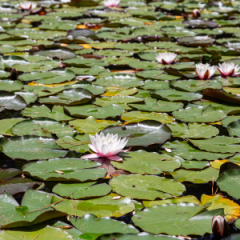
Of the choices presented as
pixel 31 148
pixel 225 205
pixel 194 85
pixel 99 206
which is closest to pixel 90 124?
pixel 31 148

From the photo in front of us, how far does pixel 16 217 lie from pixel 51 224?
161 millimetres

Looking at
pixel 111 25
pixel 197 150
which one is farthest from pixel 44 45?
pixel 197 150

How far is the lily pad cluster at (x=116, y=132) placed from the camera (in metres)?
1.63

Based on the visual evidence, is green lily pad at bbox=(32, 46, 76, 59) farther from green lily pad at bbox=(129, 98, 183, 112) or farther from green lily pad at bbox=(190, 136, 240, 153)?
green lily pad at bbox=(190, 136, 240, 153)

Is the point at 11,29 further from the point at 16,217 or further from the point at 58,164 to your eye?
the point at 16,217

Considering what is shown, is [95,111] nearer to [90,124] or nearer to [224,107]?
[90,124]

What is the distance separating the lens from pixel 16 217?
159cm

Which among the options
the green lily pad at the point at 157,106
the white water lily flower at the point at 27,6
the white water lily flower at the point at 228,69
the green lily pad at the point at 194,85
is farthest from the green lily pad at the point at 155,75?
the white water lily flower at the point at 27,6

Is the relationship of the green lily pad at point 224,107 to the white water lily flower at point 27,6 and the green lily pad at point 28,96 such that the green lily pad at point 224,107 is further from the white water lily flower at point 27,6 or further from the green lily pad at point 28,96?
the white water lily flower at point 27,6

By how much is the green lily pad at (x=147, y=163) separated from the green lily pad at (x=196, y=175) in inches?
1.9

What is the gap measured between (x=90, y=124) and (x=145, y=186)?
0.87 metres

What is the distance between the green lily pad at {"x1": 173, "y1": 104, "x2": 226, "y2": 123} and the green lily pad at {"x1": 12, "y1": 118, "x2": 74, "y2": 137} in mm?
898

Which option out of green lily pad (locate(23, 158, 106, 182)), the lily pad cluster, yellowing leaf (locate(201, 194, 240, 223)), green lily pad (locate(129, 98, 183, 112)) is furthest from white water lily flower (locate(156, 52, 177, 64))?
yellowing leaf (locate(201, 194, 240, 223))

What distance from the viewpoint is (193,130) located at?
2590mm
